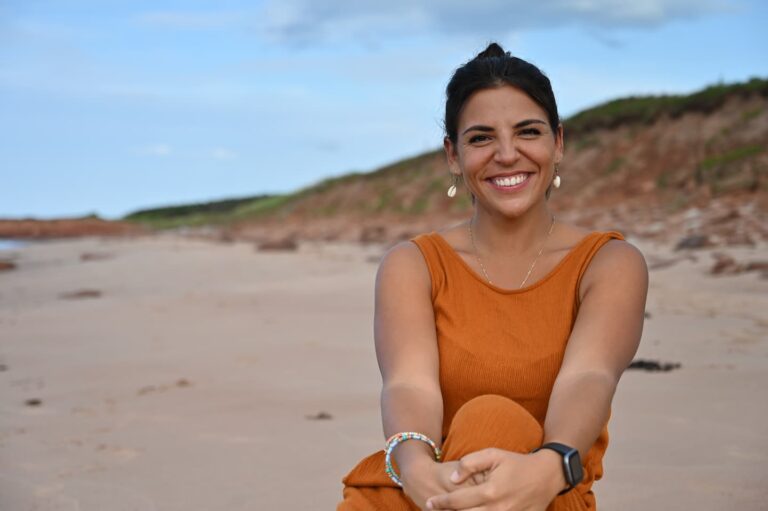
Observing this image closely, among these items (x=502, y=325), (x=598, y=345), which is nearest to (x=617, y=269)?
(x=598, y=345)

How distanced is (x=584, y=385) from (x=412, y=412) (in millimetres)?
440

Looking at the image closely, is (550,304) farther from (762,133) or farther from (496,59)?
(762,133)

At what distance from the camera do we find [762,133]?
16.5m

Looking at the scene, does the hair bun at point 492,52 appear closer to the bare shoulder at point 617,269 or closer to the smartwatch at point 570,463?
the bare shoulder at point 617,269

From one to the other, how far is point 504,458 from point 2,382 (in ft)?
14.3

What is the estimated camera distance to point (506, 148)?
2.54 m

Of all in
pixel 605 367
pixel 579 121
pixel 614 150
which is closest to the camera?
pixel 605 367

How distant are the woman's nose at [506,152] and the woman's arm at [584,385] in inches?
14.0

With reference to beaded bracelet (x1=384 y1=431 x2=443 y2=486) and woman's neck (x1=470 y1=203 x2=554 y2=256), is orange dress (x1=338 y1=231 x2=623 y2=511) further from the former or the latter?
woman's neck (x1=470 y1=203 x2=554 y2=256)

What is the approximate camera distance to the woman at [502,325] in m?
2.18

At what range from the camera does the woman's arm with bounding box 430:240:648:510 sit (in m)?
2.04

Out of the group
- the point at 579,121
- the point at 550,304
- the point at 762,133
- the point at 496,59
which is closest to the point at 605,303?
the point at 550,304

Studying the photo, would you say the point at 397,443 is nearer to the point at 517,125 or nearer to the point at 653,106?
the point at 517,125

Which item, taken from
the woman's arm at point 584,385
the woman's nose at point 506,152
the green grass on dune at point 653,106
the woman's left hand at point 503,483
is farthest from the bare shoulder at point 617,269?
the green grass on dune at point 653,106
